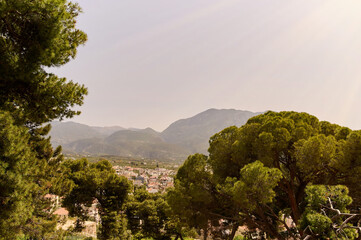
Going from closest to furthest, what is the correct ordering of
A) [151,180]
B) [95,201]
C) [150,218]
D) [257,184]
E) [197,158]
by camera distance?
[257,184], [197,158], [150,218], [95,201], [151,180]

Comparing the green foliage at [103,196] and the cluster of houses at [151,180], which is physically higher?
the green foliage at [103,196]

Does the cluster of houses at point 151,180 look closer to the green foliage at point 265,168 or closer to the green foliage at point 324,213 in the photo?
the green foliage at point 265,168

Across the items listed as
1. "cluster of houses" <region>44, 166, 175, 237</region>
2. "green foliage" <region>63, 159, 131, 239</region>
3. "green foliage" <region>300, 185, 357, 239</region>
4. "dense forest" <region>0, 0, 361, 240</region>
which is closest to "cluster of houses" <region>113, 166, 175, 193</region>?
"cluster of houses" <region>44, 166, 175, 237</region>

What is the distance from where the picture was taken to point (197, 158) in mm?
9438

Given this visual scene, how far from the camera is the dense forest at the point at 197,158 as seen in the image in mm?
4207

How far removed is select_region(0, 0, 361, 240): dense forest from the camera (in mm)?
4207

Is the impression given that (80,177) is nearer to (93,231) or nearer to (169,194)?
(169,194)

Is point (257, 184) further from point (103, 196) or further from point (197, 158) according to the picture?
point (103, 196)

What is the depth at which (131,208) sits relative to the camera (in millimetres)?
16906

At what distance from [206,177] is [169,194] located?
2.02 m

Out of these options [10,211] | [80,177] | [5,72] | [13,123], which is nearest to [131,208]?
[80,177]

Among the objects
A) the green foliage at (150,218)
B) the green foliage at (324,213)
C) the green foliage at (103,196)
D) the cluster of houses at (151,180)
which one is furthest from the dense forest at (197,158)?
the cluster of houses at (151,180)

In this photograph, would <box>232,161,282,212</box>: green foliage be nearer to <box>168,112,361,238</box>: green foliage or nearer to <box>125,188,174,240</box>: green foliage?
<box>168,112,361,238</box>: green foliage

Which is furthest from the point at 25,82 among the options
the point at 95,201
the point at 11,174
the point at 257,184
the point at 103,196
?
the point at 95,201
